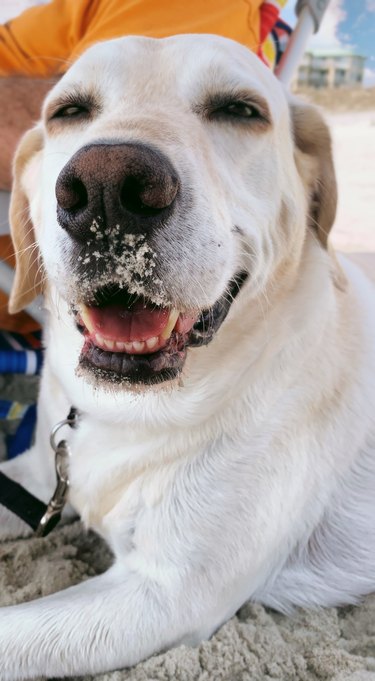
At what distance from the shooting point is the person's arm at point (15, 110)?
2.33m

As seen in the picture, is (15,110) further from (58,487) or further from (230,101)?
(58,487)

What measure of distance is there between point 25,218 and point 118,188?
35.2 inches

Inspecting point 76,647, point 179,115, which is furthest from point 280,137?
point 76,647

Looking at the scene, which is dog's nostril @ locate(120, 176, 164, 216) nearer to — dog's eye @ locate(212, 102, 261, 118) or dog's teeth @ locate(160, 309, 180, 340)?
dog's teeth @ locate(160, 309, 180, 340)

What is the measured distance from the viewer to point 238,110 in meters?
1.47

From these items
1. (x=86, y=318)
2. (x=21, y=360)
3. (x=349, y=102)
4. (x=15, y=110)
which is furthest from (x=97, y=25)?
(x=349, y=102)

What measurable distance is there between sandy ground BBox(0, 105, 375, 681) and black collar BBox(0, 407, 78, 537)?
0.09 metres

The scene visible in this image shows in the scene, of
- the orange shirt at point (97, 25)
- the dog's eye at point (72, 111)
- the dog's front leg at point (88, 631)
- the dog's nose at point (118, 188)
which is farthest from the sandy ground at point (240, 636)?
the orange shirt at point (97, 25)

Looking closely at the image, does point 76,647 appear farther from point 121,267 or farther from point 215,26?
point 215,26

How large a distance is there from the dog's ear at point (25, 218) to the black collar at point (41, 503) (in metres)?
0.37

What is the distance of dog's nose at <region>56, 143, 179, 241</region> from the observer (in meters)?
1.00

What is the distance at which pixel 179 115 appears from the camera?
1.34m

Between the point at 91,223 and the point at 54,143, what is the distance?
1.93 feet

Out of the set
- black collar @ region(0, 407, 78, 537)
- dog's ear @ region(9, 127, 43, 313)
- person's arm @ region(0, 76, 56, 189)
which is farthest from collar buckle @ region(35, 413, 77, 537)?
person's arm @ region(0, 76, 56, 189)
